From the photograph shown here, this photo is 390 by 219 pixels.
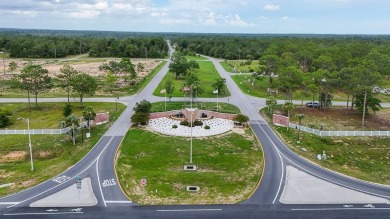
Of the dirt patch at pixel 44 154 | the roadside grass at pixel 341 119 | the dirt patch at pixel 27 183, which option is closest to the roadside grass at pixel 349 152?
the roadside grass at pixel 341 119

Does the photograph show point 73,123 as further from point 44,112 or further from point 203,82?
point 203,82

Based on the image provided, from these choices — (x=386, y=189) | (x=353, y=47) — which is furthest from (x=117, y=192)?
(x=353, y=47)

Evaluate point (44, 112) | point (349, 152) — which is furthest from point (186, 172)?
point (44, 112)

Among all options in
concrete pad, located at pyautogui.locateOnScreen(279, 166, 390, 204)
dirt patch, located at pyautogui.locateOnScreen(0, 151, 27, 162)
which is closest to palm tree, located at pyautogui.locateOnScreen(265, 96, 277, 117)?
concrete pad, located at pyautogui.locateOnScreen(279, 166, 390, 204)

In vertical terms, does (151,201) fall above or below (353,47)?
below

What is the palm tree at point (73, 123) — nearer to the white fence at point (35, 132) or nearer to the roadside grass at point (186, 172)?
the white fence at point (35, 132)

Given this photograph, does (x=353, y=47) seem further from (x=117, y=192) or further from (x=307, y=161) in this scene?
(x=117, y=192)

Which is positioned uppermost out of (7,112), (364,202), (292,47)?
(292,47)
